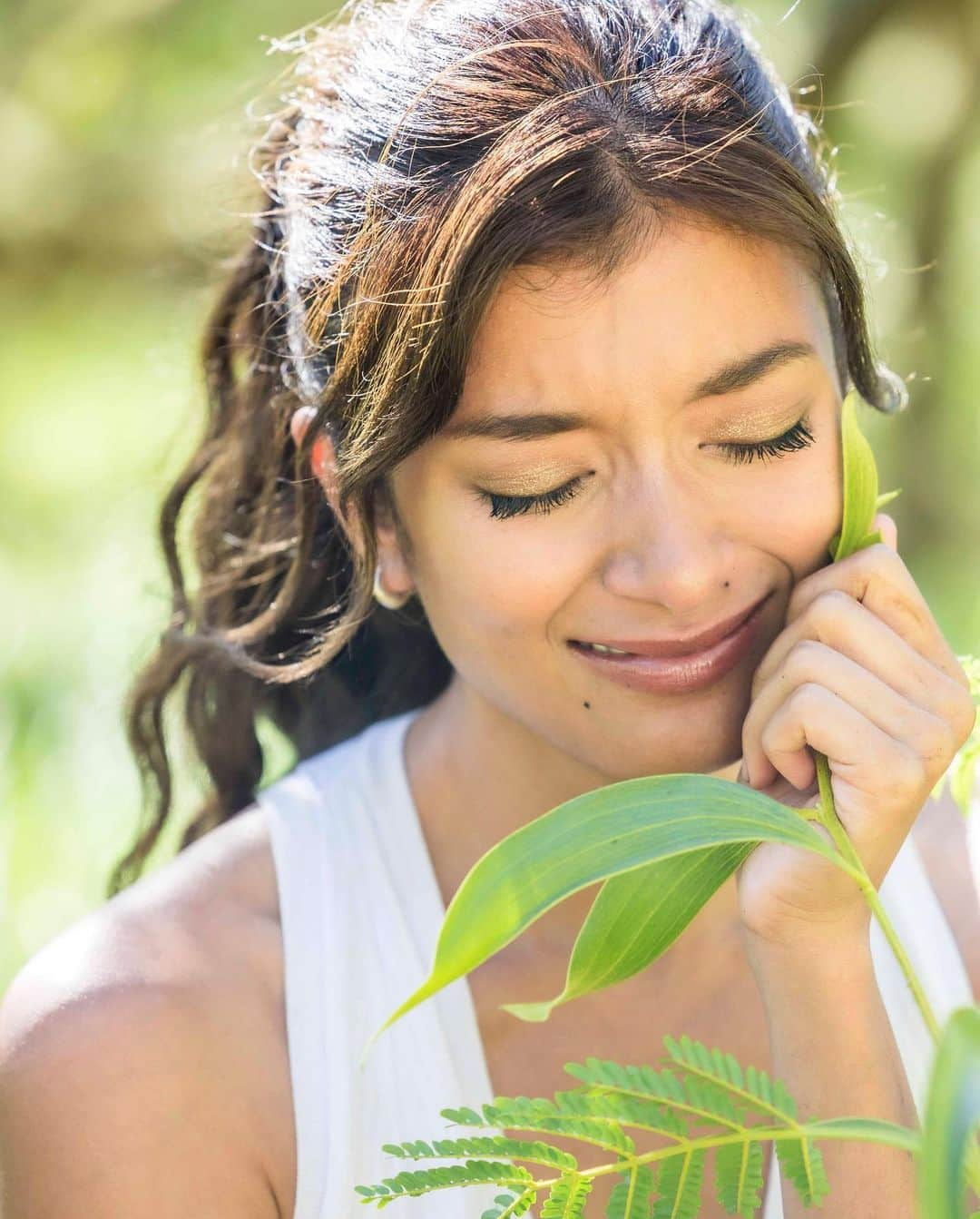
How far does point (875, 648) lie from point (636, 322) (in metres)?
0.32

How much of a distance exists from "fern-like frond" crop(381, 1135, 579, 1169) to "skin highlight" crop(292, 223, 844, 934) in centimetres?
55

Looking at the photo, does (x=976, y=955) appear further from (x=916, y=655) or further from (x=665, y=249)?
(x=665, y=249)

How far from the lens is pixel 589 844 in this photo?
0.73m

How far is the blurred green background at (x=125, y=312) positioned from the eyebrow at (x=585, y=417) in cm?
163

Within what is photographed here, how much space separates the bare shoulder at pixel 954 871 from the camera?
166 centimetres

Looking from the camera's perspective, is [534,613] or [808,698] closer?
[808,698]

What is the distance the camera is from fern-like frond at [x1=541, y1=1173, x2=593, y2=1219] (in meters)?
0.75

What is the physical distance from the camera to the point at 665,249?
4.13 feet

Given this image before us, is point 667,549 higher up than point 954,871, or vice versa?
point 667,549

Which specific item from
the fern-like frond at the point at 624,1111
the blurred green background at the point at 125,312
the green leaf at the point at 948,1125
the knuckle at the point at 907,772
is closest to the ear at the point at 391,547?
the knuckle at the point at 907,772

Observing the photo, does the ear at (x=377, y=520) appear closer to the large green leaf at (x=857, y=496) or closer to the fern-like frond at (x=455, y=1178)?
the large green leaf at (x=857, y=496)

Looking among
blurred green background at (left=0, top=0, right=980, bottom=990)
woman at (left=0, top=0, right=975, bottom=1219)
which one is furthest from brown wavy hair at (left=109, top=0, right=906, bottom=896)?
blurred green background at (left=0, top=0, right=980, bottom=990)

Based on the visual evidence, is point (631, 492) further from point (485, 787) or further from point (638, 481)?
point (485, 787)

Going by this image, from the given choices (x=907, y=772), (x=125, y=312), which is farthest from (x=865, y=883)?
(x=125, y=312)
